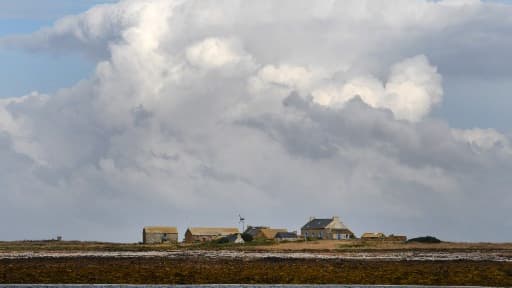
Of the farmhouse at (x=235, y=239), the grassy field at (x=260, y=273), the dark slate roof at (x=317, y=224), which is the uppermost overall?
the dark slate roof at (x=317, y=224)

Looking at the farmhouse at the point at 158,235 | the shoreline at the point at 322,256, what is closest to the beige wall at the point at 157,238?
the farmhouse at the point at 158,235

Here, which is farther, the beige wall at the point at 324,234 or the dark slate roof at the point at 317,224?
the dark slate roof at the point at 317,224

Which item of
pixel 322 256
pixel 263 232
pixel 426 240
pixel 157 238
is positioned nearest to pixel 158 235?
pixel 157 238

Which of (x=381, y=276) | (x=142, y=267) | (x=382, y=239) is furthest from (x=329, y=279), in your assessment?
(x=382, y=239)

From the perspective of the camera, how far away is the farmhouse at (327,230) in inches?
6496

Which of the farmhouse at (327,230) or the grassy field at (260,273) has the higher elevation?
the farmhouse at (327,230)

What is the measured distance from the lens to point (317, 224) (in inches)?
6624

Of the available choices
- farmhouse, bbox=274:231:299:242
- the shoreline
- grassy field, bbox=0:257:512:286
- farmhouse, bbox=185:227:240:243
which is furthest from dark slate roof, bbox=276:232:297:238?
grassy field, bbox=0:257:512:286

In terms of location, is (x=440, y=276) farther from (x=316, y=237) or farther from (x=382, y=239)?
(x=316, y=237)

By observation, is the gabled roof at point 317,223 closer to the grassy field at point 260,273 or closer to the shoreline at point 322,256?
the shoreline at point 322,256

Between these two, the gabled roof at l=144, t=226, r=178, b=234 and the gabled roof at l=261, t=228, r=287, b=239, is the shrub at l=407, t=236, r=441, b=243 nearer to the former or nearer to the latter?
the gabled roof at l=261, t=228, r=287, b=239

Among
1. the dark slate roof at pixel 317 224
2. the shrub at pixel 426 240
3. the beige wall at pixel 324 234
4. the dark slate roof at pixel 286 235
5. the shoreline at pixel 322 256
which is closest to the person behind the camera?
the shoreline at pixel 322 256

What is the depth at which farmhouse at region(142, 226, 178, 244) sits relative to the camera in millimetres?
174750

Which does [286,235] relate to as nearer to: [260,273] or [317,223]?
[317,223]
